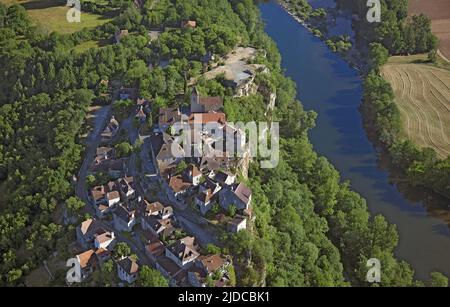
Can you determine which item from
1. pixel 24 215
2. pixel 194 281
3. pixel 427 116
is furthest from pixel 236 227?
pixel 427 116

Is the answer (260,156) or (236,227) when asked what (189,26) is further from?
(236,227)

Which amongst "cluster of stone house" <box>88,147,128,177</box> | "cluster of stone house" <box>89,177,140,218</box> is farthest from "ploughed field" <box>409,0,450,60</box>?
"cluster of stone house" <box>89,177,140,218</box>

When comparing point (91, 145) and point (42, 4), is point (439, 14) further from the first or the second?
point (91, 145)

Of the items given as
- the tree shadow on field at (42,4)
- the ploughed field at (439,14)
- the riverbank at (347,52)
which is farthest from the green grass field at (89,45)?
the ploughed field at (439,14)

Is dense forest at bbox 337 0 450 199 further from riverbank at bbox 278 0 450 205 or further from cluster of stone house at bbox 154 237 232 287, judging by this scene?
cluster of stone house at bbox 154 237 232 287

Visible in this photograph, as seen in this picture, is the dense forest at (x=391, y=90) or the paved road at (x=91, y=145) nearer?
the paved road at (x=91, y=145)

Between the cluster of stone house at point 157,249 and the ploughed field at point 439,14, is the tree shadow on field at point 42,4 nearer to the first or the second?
the cluster of stone house at point 157,249

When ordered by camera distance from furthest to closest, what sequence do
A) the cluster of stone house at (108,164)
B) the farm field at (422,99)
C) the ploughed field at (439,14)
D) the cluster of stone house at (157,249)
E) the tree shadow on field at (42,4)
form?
1. the tree shadow on field at (42,4)
2. the ploughed field at (439,14)
3. the farm field at (422,99)
4. the cluster of stone house at (108,164)
5. the cluster of stone house at (157,249)
